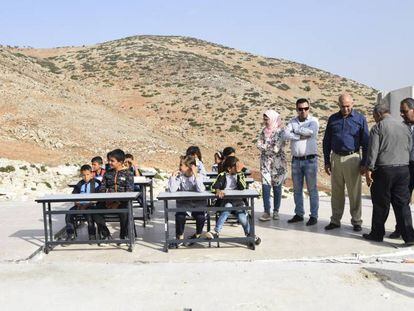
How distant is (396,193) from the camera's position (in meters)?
6.30

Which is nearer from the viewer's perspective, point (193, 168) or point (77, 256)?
point (77, 256)

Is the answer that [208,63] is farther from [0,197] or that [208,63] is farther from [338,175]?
[338,175]

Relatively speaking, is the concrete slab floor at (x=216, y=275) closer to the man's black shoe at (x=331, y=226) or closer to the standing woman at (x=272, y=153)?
the man's black shoe at (x=331, y=226)

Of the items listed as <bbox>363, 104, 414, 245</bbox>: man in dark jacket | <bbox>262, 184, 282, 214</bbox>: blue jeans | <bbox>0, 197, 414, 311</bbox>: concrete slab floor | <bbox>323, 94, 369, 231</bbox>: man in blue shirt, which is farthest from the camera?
<bbox>262, 184, 282, 214</bbox>: blue jeans

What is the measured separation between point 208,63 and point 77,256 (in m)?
54.1

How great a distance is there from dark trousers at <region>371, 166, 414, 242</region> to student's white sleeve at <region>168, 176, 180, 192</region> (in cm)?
252

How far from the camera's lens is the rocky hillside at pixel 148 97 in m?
27.9

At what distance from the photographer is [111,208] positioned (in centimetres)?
666

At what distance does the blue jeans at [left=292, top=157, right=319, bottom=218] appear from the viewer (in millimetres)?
7465

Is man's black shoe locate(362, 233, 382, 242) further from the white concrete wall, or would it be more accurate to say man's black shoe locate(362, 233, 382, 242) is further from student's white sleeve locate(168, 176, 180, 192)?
the white concrete wall

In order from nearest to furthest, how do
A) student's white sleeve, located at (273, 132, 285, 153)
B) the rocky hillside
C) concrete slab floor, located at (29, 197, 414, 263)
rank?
concrete slab floor, located at (29, 197, 414, 263) < student's white sleeve, located at (273, 132, 285, 153) < the rocky hillside

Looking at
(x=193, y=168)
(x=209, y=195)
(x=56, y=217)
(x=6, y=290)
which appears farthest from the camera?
(x=56, y=217)

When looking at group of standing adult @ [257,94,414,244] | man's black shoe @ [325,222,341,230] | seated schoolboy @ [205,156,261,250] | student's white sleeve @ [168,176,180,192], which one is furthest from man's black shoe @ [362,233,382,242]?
student's white sleeve @ [168,176,180,192]

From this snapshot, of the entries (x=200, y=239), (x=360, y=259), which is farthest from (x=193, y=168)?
(x=360, y=259)
